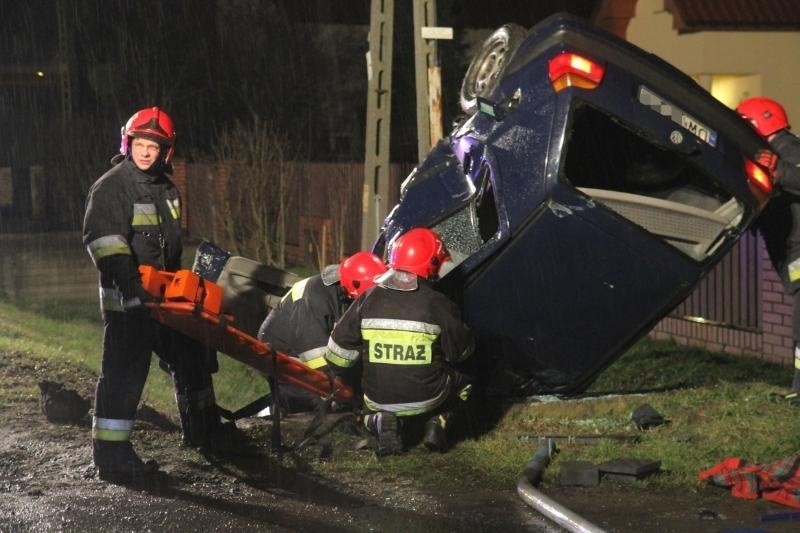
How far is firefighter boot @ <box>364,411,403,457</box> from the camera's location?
5.93 metres

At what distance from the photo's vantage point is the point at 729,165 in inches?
228

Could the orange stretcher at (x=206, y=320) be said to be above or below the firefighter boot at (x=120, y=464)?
above

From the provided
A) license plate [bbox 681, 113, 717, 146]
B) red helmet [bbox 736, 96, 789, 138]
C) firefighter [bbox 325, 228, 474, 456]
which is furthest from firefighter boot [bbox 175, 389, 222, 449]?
red helmet [bbox 736, 96, 789, 138]

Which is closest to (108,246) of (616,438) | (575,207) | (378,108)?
(575,207)

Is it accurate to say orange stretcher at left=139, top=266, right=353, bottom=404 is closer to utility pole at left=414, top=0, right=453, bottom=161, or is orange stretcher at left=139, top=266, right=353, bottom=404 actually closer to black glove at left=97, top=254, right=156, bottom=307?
black glove at left=97, top=254, right=156, bottom=307

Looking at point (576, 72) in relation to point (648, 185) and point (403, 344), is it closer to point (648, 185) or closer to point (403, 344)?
point (648, 185)

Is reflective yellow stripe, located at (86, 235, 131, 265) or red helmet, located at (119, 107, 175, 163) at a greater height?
red helmet, located at (119, 107, 175, 163)

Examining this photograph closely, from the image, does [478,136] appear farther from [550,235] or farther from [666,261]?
[666,261]

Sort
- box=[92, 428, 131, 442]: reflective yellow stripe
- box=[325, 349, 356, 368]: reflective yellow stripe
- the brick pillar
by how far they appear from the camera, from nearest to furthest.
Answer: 1. box=[92, 428, 131, 442]: reflective yellow stripe
2. box=[325, 349, 356, 368]: reflective yellow stripe
3. the brick pillar

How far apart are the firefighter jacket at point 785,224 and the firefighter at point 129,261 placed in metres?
3.50

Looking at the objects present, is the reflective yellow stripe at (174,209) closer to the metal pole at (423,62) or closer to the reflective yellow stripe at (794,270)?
the reflective yellow stripe at (794,270)

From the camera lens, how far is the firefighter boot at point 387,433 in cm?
593

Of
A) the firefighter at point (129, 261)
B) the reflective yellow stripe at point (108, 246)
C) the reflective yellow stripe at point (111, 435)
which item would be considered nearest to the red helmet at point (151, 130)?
the firefighter at point (129, 261)

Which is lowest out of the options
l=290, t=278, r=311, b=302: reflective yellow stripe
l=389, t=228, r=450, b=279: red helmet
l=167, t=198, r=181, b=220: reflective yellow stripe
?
l=290, t=278, r=311, b=302: reflective yellow stripe
